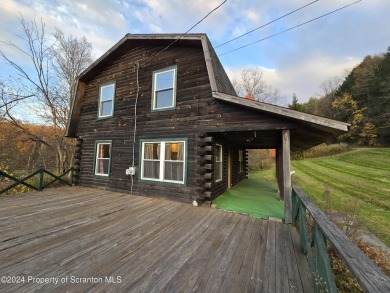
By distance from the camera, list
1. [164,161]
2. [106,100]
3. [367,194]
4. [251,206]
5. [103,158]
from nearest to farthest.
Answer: [251,206] < [164,161] < [103,158] < [106,100] < [367,194]

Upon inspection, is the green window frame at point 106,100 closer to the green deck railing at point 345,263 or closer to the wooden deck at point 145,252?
the wooden deck at point 145,252

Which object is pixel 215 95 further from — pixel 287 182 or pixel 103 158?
pixel 103 158

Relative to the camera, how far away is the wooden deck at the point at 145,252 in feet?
8.11

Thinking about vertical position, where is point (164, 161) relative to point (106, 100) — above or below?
below

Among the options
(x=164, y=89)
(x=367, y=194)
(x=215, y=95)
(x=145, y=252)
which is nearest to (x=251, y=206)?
(x=215, y=95)

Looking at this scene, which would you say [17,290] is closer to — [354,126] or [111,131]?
[111,131]

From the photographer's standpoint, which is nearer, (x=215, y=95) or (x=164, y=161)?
(x=215, y=95)

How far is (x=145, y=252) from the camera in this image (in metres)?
3.24

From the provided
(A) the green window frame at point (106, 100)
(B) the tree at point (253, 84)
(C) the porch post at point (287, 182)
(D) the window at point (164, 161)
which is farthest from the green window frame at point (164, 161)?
(B) the tree at point (253, 84)

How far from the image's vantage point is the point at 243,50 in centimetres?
738

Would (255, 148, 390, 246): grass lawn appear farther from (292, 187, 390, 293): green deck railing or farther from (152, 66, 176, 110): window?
(152, 66, 176, 110): window

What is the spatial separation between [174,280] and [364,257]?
2209mm

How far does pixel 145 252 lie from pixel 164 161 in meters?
4.25

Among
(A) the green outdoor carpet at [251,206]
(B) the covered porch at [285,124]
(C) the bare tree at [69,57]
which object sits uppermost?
(C) the bare tree at [69,57]
